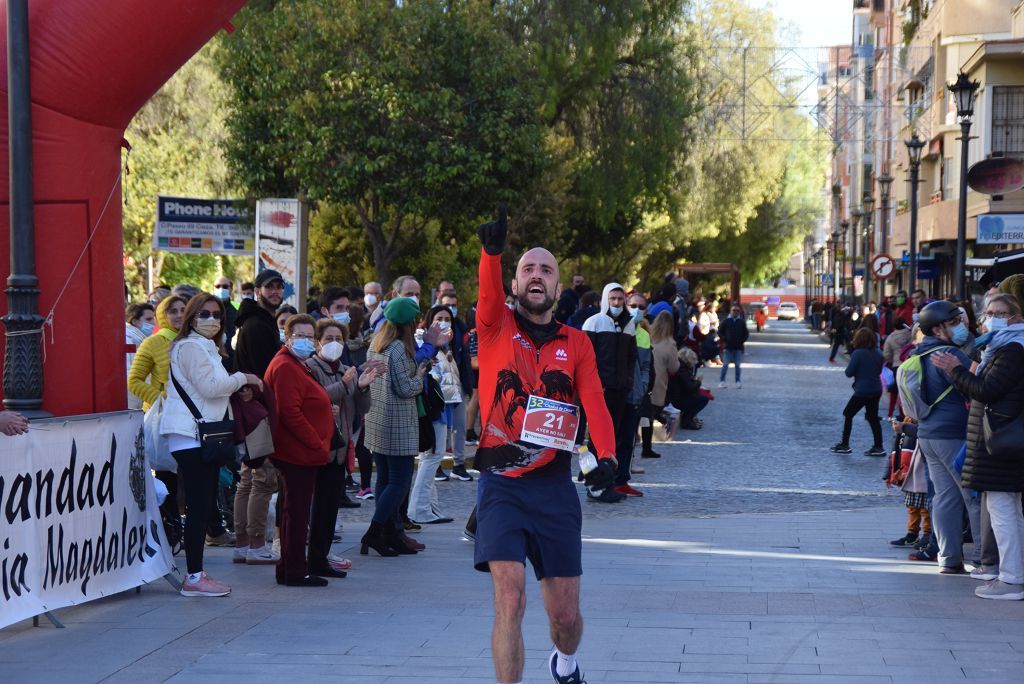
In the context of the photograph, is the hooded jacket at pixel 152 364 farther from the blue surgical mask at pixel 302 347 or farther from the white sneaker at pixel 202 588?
the white sneaker at pixel 202 588

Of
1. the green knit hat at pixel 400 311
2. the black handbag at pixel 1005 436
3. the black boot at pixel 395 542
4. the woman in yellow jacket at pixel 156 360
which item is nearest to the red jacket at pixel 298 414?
the woman in yellow jacket at pixel 156 360

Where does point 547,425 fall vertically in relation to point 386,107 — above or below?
below

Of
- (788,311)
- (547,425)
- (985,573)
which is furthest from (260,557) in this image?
(788,311)

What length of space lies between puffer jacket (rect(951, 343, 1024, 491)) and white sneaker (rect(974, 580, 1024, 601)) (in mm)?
570

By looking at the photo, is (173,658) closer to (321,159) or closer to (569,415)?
(569,415)

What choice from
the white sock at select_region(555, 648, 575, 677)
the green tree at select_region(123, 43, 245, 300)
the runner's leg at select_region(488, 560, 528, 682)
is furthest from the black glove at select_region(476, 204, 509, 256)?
the green tree at select_region(123, 43, 245, 300)

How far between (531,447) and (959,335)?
15.6 feet

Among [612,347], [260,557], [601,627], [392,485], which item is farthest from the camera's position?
[612,347]

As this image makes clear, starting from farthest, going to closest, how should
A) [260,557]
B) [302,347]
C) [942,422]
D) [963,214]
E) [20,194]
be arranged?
[963,214]
[260,557]
[942,422]
[302,347]
[20,194]

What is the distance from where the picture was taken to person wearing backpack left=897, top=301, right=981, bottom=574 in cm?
937

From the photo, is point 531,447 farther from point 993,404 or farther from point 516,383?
point 993,404

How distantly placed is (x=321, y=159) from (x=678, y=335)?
715 cm

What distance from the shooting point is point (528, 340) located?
19.2ft

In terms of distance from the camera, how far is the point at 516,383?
5.79 metres
